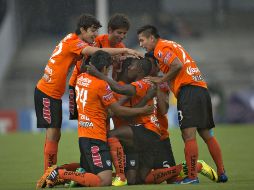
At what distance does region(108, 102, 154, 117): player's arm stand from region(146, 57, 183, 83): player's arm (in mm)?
341

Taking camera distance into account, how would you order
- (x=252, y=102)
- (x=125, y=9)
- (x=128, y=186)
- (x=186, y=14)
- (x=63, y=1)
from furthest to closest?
(x=186, y=14)
(x=125, y=9)
(x=252, y=102)
(x=63, y=1)
(x=128, y=186)

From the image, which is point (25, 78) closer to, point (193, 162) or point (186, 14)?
point (186, 14)

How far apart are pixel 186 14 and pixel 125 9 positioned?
6721 millimetres

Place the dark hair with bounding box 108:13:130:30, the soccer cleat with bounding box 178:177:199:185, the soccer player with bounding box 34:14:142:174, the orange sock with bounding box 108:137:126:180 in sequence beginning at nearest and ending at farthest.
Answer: the orange sock with bounding box 108:137:126:180
the soccer cleat with bounding box 178:177:199:185
the soccer player with bounding box 34:14:142:174
the dark hair with bounding box 108:13:130:30

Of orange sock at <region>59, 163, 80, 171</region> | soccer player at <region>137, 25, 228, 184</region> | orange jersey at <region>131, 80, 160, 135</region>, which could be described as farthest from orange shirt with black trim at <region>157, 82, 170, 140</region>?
orange sock at <region>59, 163, 80, 171</region>

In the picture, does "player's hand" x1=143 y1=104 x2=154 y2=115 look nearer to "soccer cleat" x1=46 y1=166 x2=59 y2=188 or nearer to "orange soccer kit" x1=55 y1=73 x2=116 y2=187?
"orange soccer kit" x1=55 y1=73 x2=116 y2=187

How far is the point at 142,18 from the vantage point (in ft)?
95.1

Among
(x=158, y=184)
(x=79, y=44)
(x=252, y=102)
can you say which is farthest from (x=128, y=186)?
(x=252, y=102)

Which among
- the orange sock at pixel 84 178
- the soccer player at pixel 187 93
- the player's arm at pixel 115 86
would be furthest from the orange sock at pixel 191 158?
the orange sock at pixel 84 178

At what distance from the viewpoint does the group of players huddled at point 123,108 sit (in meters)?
9.87

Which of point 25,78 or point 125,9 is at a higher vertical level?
point 125,9

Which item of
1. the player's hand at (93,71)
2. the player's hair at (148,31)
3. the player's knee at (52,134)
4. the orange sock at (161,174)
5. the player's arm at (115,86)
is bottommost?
the orange sock at (161,174)

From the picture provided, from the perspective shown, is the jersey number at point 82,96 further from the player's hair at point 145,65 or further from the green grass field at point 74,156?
the green grass field at point 74,156

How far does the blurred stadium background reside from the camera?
24.5 metres
